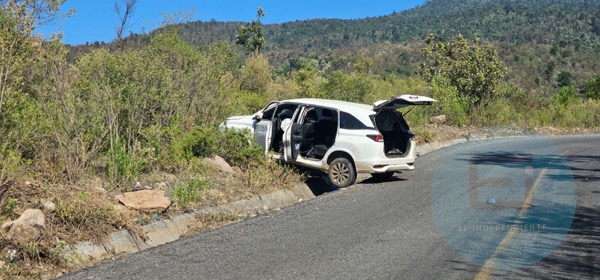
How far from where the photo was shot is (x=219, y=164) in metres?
Answer: 14.2

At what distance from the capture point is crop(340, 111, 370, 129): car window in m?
14.9

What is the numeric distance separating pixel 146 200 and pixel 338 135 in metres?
5.62

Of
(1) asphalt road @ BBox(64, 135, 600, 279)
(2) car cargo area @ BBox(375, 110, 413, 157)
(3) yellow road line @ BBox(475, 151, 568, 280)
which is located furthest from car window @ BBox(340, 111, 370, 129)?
(3) yellow road line @ BBox(475, 151, 568, 280)

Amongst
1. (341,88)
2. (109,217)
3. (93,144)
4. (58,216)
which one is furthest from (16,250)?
(341,88)

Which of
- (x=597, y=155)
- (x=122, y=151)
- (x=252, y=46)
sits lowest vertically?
(x=597, y=155)

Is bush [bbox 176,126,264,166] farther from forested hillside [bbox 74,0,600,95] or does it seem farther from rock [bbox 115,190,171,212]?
forested hillside [bbox 74,0,600,95]

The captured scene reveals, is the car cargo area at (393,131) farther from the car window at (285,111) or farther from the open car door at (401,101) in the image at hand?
the car window at (285,111)

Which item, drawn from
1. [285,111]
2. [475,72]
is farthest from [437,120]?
[285,111]

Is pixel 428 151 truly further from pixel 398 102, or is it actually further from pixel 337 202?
pixel 337 202

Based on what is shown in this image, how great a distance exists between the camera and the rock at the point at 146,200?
410 inches

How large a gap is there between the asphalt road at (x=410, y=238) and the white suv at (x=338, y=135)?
0.62 m

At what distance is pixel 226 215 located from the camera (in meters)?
11.4

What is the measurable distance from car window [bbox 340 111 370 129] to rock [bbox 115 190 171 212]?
5.38 meters

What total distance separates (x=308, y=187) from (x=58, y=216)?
7.39 metres
